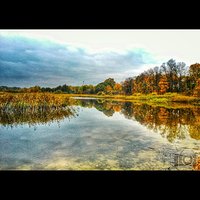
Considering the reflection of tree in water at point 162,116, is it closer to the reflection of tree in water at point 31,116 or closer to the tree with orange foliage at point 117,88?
the tree with orange foliage at point 117,88

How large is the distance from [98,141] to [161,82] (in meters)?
5.59

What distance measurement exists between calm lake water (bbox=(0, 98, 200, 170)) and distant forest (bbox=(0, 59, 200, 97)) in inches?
41.0

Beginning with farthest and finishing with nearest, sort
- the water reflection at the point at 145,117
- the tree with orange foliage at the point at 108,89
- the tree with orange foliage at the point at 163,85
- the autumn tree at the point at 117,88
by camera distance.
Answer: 1. the tree with orange foliage at the point at 163,85
2. the autumn tree at the point at 117,88
3. the tree with orange foliage at the point at 108,89
4. the water reflection at the point at 145,117

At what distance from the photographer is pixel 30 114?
7.10 m

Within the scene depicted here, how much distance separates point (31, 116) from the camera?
276 inches

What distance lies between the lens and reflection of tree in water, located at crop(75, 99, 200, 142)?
633 centimetres

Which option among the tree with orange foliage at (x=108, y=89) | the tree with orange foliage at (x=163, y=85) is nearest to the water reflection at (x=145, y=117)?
the tree with orange foliage at (x=163, y=85)

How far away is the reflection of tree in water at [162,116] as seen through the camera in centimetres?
633

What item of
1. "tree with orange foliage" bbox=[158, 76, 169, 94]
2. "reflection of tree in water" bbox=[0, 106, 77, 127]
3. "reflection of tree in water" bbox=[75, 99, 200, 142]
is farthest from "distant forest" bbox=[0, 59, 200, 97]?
"reflection of tree in water" bbox=[0, 106, 77, 127]

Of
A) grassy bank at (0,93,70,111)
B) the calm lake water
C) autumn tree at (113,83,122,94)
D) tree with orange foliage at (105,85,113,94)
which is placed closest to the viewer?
the calm lake water

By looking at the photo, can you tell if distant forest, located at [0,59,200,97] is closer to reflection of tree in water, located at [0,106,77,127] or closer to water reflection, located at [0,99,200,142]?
water reflection, located at [0,99,200,142]
